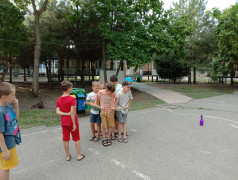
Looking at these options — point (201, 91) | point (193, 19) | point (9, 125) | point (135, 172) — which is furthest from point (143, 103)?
point (193, 19)

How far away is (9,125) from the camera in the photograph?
2.48 metres

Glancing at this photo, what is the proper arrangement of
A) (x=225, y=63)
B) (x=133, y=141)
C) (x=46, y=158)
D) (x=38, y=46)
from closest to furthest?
(x=46, y=158) < (x=133, y=141) < (x=38, y=46) < (x=225, y=63)

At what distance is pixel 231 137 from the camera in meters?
5.02

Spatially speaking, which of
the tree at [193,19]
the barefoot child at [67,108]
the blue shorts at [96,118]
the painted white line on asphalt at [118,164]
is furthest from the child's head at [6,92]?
the tree at [193,19]

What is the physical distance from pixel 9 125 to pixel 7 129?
0.18ft

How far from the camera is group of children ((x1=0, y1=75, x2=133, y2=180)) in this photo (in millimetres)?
2428

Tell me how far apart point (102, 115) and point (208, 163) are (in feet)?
7.60

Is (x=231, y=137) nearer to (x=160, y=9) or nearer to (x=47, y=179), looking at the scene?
(x=47, y=179)

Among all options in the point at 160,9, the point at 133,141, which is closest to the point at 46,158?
the point at 133,141

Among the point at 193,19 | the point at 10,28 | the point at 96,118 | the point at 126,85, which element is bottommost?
the point at 96,118

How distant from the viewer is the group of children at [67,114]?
7.97 ft

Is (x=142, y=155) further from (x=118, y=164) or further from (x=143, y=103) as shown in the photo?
(x=143, y=103)

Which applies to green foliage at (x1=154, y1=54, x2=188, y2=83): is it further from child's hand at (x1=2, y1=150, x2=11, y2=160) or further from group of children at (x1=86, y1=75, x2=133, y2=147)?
child's hand at (x1=2, y1=150, x2=11, y2=160)

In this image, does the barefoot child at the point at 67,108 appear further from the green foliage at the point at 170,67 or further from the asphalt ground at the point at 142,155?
the green foliage at the point at 170,67
